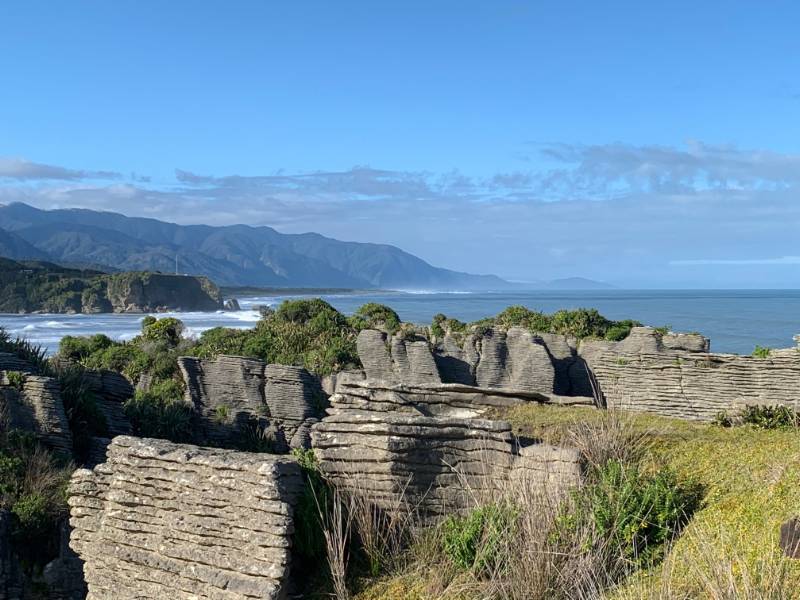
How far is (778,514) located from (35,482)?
11289 mm

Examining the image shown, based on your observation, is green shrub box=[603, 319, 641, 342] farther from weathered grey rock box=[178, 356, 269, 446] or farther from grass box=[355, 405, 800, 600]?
grass box=[355, 405, 800, 600]

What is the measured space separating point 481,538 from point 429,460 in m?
1.14

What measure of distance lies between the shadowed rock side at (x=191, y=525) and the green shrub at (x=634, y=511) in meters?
2.80

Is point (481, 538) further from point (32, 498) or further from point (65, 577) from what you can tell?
point (32, 498)

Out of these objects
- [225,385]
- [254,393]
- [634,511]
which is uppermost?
[634,511]

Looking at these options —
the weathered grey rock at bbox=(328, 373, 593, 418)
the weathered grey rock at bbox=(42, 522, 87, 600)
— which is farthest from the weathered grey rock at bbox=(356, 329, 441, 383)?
the weathered grey rock at bbox=(42, 522, 87, 600)

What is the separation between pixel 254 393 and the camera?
23328 mm

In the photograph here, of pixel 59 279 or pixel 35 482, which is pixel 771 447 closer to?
pixel 35 482

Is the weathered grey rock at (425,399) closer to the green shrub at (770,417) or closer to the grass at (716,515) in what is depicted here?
the grass at (716,515)

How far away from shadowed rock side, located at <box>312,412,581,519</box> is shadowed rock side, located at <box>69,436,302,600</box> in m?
0.78

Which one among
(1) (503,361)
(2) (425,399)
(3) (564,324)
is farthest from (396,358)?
(2) (425,399)

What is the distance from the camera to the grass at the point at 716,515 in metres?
5.59

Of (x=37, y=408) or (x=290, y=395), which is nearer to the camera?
(x=37, y=408)

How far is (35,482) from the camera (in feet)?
42.9
